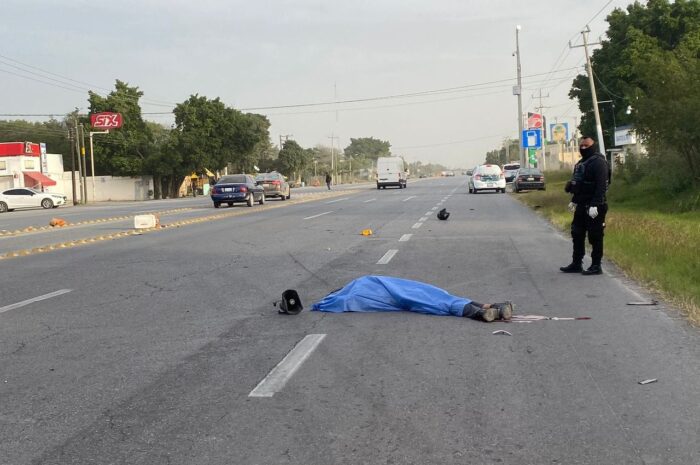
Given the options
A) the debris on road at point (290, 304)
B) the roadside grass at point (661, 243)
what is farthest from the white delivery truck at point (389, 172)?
the debris on road at point (290, 304)

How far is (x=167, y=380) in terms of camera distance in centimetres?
527

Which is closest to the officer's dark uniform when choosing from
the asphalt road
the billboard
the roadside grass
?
the asphalt road

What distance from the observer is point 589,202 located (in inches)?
398

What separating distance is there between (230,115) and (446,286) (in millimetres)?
62536

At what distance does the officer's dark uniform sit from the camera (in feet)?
32.8

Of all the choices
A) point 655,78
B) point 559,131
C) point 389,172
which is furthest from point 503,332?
point 559,131

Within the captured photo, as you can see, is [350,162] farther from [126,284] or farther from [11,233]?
[126,284]

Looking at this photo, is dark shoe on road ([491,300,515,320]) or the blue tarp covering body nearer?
dark shoe on road ([491,300,515,320])

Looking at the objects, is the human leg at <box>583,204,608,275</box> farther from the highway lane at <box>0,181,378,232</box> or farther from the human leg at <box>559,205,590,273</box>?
the highway lane at <box>0,181,378,232</box>

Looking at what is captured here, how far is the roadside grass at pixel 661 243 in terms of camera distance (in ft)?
28.3

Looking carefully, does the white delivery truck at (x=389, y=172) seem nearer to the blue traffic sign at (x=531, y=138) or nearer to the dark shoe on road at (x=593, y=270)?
the blue traffic sign at (x=531, y=138)

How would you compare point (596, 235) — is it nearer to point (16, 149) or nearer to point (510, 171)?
point (510, 171)

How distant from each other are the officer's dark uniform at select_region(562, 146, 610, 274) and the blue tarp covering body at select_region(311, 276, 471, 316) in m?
3.35

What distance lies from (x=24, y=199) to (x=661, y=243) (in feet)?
136
